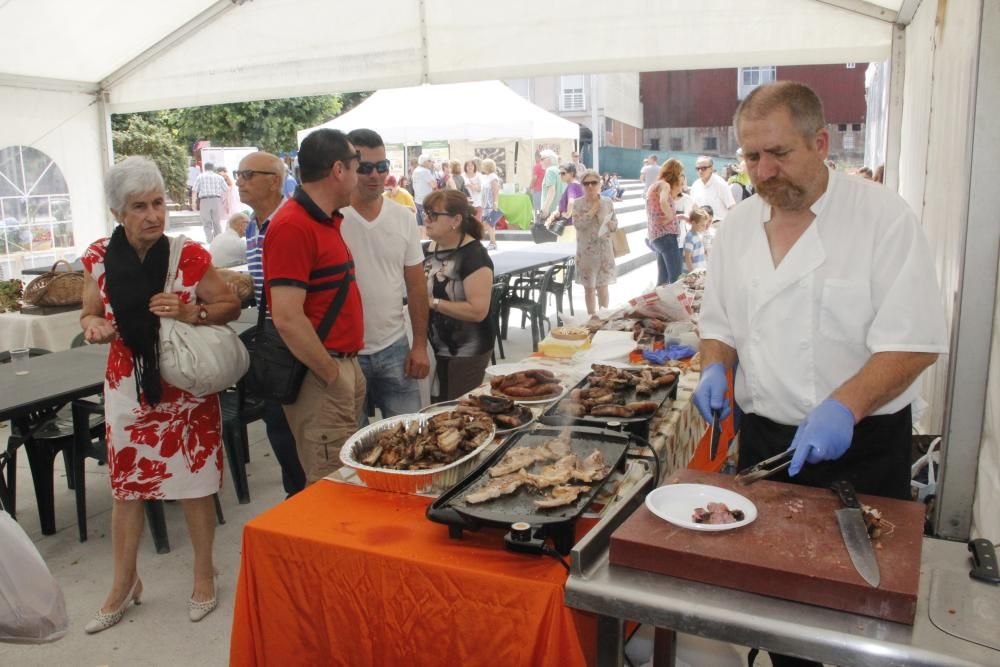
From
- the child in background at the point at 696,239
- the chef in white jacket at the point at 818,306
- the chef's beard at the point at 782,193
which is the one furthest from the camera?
the child in background at the point at 696,239

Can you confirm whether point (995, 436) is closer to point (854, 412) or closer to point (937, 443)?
point (937, 443)

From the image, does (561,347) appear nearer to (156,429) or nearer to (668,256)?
(156,429)

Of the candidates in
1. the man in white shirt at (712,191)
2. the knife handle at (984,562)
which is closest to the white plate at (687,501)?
the knife handle at (984,562)

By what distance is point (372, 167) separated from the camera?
3168 mm

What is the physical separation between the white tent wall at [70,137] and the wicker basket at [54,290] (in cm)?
187

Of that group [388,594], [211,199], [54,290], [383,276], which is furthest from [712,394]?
[211,199]

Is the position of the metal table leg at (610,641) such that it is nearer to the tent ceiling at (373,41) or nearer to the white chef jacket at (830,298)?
the white chef jacket at (830,298)

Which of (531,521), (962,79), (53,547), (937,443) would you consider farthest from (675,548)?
(53,547)

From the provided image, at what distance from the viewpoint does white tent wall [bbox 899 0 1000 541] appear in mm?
2549

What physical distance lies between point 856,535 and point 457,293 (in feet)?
8.06

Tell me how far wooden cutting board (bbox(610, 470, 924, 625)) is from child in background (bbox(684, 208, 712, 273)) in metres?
6.93

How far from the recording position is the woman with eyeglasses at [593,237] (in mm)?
7879

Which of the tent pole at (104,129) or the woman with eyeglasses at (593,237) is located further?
the woman with eyeglasses at (593,237)

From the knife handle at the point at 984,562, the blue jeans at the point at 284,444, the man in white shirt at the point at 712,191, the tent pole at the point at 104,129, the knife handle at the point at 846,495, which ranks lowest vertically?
the blue jeans at the point at 284,444
